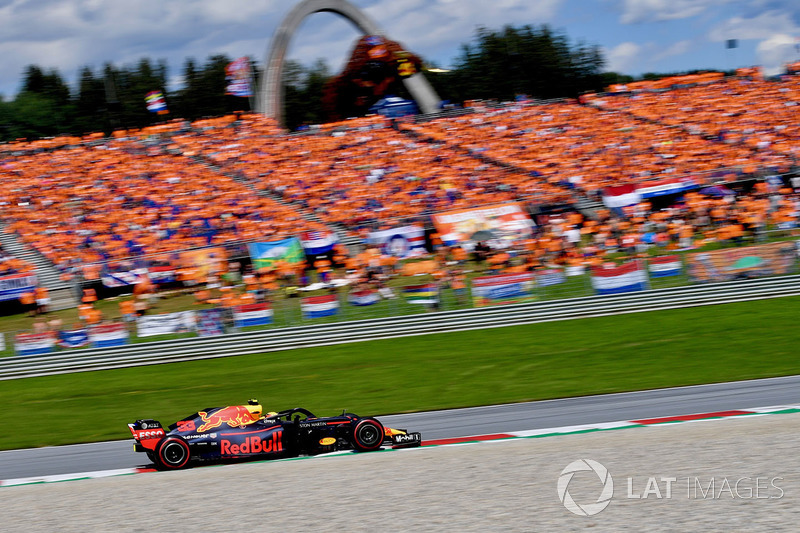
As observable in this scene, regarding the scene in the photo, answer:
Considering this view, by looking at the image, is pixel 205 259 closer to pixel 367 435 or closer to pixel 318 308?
pixel 318 308

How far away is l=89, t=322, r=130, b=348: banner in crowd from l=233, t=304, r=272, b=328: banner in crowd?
2483 millimetres

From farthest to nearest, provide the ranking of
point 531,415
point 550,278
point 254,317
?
point 550,278 → point 254,317 → point 531,415

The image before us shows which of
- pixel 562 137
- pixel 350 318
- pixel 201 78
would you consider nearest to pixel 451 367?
pixel 350 318

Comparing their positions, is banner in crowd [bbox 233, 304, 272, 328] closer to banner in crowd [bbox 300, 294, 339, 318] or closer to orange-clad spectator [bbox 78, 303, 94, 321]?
banner in crowd [bbox 300, 294, 339, 318]

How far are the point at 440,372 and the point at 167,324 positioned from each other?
6.79 meters

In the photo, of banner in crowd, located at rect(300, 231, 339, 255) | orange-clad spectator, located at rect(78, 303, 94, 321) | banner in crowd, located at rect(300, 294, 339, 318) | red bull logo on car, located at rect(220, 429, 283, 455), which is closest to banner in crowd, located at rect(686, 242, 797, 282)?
banner in crowd, located at rect(300, 294, 339, 318)

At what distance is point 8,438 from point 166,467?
5187mm

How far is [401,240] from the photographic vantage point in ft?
77.7

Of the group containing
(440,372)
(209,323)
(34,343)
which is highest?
(209,323)

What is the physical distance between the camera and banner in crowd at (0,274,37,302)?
2262 centimetres

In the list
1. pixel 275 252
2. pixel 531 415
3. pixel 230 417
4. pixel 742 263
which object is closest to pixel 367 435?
pixel 230 417

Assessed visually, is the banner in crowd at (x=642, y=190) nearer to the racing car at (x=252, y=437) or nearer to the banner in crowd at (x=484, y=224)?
the banner in crowd at (x=484, y=224)

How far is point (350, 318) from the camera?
59.3ft

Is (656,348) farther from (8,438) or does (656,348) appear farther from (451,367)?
(8,438)
